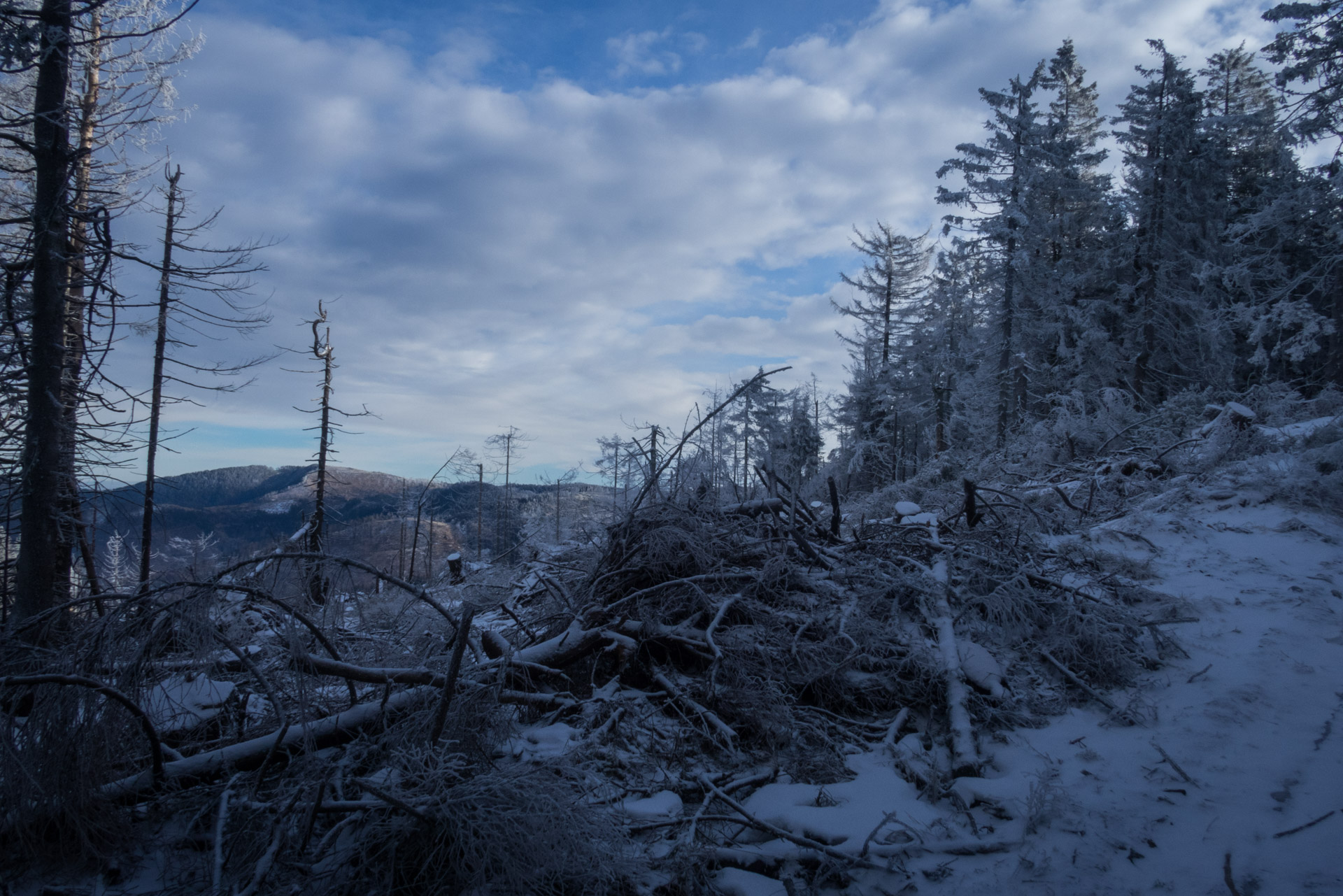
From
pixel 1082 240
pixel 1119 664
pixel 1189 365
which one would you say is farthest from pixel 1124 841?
pixel 1082 240

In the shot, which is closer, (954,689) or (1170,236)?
(954,689)

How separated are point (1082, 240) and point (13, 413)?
29.9 m

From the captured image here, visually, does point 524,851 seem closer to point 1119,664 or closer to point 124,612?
point 124,612

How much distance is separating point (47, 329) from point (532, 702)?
4620mm

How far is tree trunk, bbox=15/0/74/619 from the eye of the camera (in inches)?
170

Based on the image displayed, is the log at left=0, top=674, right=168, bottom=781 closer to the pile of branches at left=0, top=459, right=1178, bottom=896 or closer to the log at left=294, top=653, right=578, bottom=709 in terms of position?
the pile of branches at left=0, top=459, right=1178, bottom=896

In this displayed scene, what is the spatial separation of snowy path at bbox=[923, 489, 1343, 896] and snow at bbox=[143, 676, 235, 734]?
3605 millimetres

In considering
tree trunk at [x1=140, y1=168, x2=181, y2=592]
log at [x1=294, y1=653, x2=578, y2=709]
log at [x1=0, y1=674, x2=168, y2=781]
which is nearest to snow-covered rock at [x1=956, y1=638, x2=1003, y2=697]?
log at [x1=294, y1=653, x2=578, y2=709]

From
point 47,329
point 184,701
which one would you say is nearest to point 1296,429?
point 184,701

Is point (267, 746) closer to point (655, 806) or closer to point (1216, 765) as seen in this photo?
point (655, 806)

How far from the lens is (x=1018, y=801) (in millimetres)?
2824

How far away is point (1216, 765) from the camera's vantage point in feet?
9.41

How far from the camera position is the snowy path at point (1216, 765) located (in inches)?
93.0

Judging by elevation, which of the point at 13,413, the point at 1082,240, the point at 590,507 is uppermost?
the point at 1082,240
